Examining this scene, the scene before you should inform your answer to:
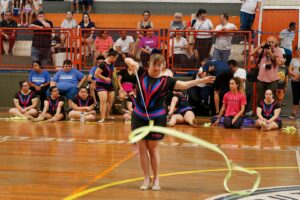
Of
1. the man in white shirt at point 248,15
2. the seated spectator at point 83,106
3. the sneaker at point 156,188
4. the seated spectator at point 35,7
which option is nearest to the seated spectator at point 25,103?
the seated spectator at point 83,106

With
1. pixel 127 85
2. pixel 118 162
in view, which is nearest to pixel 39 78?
pixel 127 85

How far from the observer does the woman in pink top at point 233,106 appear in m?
15.0

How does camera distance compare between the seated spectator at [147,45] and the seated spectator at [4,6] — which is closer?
the seated spectator at [147,45]

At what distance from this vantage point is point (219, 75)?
1616cm

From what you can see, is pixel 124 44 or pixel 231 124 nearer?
pixel 231 124

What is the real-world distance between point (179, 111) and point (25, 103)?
13.3ft

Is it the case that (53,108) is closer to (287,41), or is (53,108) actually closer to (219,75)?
(219,75)

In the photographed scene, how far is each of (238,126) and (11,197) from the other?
861 cm

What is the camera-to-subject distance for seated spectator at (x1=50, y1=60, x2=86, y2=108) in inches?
659

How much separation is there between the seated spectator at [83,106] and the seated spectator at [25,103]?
1.00 meters

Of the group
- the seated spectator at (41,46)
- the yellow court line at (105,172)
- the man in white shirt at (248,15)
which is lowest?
the yellow court line at (105,172)

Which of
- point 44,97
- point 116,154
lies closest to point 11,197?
point 116,154

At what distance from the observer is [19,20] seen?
23250 millimetres

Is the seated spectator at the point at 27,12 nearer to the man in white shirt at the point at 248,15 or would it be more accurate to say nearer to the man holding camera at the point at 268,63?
the man in white shirt at the point at 248,15
